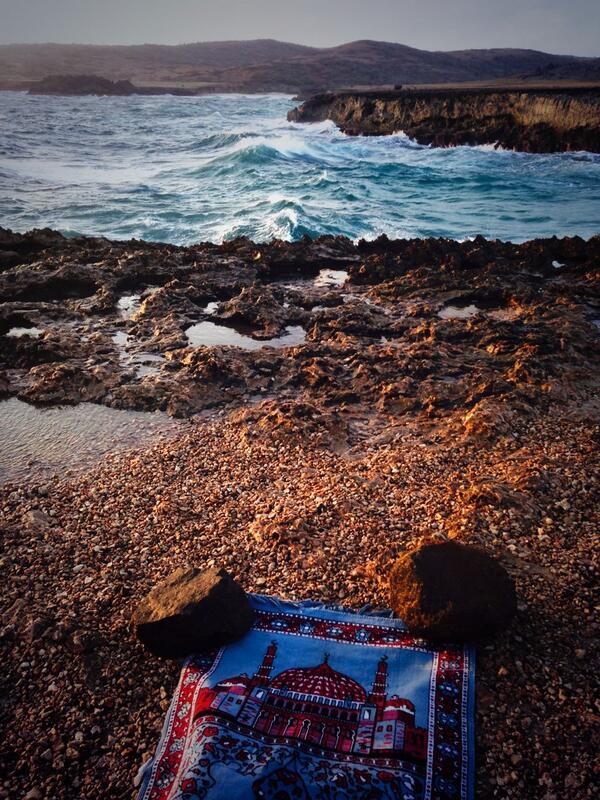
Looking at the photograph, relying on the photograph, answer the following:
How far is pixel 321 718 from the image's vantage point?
413 cm

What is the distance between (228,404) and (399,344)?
4.13m

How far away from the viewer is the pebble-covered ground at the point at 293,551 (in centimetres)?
411

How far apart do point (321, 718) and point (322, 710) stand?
0.07 m

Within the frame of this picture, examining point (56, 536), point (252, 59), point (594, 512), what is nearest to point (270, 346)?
point (56, 536)

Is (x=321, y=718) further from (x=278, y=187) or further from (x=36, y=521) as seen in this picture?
(x=278, y=187)

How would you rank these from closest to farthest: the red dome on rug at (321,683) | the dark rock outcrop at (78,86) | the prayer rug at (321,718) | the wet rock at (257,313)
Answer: the prayer rug at (321,718) → the red dome on rug at (321,683) → the wet rock at (257,313) → the dark rock outcrop at (78,86)

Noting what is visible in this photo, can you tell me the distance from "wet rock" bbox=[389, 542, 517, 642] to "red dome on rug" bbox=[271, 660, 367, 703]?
2.58 feet

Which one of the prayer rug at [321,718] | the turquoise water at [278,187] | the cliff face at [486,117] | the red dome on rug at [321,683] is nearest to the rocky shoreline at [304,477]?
the prayer rug at [321,718]

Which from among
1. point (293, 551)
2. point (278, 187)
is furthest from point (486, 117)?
point (293, 551)

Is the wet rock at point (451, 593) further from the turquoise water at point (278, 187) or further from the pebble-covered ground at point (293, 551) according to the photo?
the turquoise water at point (278, 187)

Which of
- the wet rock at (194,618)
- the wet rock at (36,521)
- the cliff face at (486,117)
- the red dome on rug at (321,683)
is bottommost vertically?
the wet rock at (36,521)

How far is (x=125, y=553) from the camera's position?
610 cm

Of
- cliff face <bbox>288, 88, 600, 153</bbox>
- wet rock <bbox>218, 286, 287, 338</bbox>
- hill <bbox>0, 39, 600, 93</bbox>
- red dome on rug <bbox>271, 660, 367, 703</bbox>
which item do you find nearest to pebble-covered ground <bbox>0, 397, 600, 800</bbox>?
red dome on rug <bbox>271, 660, 367, 703</bbox>

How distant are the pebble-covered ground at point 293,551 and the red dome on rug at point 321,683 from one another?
0.93 meters
